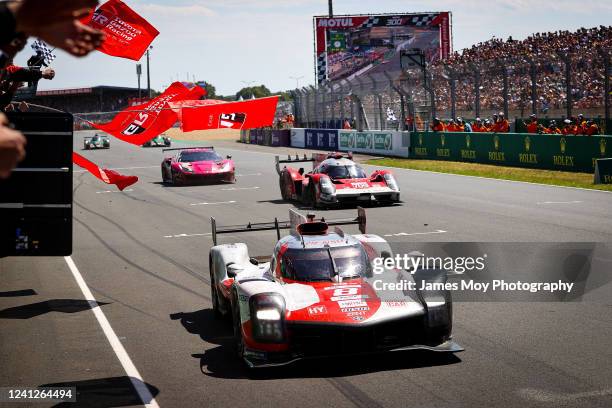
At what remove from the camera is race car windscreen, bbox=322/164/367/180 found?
2225 centimetres

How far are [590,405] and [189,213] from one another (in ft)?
54.0

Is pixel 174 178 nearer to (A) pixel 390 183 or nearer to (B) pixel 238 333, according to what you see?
(A) pixel 390 183

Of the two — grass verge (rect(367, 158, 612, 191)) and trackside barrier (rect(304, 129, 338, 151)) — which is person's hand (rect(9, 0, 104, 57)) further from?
trackside barrier (rect(304, 129, 338, 151))

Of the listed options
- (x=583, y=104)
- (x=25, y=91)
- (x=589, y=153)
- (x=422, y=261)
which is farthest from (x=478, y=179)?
(x=422, y=261)

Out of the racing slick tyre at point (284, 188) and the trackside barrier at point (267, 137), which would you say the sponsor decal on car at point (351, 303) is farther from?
the trackside barrier at point (267, 137)

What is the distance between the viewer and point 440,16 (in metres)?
69.6

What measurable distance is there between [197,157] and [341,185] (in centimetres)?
1023

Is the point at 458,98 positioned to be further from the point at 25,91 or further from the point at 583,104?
the point at 25,91

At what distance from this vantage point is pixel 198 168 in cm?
3031

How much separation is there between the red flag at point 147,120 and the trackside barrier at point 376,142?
26.1 m

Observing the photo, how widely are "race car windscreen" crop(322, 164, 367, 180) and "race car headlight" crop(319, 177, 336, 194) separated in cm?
41

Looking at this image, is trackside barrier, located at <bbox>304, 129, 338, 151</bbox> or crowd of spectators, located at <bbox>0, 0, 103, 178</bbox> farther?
trackside barrier, located at <bbox>304, 129, 338, 151</bbox>

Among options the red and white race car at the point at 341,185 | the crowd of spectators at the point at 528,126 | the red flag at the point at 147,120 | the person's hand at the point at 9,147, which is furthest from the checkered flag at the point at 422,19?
the person's hand at the point at 9,147

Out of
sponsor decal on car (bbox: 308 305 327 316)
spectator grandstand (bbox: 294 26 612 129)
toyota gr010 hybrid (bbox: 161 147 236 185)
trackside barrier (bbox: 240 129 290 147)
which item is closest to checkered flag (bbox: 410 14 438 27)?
trackside barrier (bbox: 240 129 290 147)
